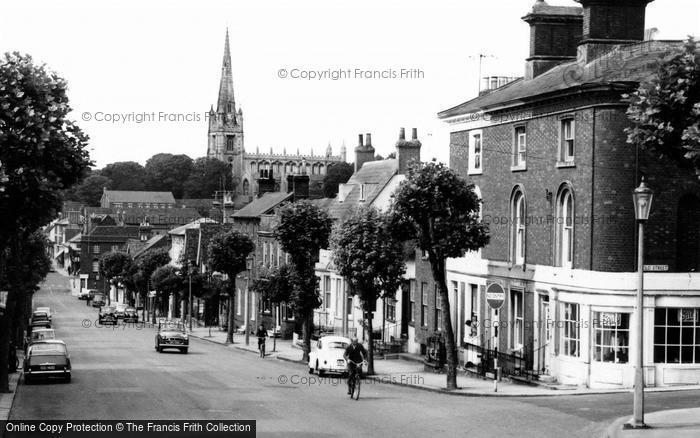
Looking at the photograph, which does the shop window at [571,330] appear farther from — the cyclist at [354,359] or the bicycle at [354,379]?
the bicycle at [354,379]

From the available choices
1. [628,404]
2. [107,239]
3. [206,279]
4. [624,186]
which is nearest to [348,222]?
[624,186]

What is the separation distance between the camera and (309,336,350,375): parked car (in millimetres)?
44750

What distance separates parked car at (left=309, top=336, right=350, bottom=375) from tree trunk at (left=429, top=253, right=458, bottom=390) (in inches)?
308

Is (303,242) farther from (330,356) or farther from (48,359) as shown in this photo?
(48,359)

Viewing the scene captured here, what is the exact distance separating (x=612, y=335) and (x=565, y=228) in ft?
14.5

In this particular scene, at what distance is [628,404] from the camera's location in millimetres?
30812

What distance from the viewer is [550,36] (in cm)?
4628

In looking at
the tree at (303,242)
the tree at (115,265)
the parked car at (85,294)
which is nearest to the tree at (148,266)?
the tree at (115,265)

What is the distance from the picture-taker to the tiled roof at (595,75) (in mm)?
35500

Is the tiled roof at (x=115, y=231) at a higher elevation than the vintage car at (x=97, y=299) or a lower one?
higher

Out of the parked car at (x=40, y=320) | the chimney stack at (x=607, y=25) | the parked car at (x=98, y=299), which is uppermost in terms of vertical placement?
the chimney stack at (x=607, y=25)

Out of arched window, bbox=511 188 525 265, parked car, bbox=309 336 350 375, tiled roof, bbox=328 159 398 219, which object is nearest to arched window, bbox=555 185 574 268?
arched window, bbox=511 188 525 265

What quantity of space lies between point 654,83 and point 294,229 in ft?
108

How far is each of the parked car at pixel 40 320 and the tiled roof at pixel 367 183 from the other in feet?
101
